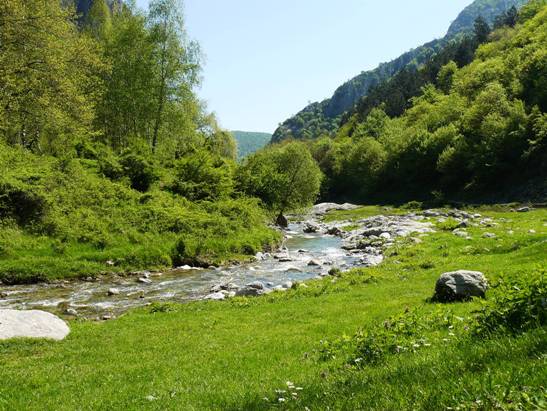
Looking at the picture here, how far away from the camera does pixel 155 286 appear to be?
29.2 m

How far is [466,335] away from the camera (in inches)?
363

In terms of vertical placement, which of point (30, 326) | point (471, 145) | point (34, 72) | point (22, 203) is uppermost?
point (34, 72)

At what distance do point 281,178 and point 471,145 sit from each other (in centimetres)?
5020

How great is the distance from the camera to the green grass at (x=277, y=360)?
6.26 metres

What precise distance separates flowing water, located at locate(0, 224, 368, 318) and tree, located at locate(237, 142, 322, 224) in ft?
72.2

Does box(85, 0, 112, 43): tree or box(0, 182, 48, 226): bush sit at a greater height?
box(85, 0, 112, 43): tree

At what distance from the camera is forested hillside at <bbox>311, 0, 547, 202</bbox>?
267ft

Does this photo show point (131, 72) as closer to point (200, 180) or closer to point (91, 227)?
point (200, 180)

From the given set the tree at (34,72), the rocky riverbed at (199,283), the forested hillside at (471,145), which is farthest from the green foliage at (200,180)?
the forested hillside at (471,145)

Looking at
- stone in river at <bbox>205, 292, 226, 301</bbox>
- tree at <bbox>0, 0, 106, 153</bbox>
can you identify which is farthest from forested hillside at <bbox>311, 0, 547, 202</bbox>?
tree at <bbox>0, 0, 106, 153</bbox>

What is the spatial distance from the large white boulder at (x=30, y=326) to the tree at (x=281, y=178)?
43526mm

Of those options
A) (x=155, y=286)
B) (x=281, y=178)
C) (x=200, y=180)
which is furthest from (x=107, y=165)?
(x=281, y=178)

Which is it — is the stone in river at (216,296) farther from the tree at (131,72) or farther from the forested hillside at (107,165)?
the tree at (131,72)

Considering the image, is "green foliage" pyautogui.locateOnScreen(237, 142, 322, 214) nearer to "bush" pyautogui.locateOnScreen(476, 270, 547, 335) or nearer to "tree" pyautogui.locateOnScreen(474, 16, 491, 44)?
"bush" pyautogui.locateOnScreen(476, 270, 547, 335)
